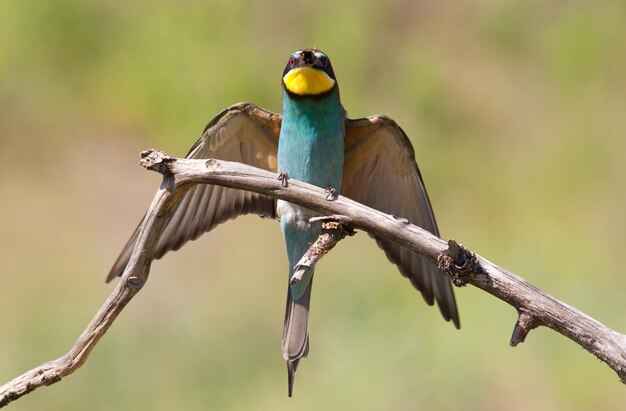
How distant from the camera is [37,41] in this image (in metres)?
7.17

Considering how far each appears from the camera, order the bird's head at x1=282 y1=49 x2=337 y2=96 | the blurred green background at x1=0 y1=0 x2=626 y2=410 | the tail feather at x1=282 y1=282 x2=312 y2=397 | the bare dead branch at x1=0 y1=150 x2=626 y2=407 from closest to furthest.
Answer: the bare dead branch at x1=0 y1=150 x2=626 y2=407
the tail feather at x1=282 y1=282 x2=312 y2=397
the bird's head at x1=282 y1=49 x2=337 y2=96
the blurred green background at x1=0 y1=0 x2=626 y2=410

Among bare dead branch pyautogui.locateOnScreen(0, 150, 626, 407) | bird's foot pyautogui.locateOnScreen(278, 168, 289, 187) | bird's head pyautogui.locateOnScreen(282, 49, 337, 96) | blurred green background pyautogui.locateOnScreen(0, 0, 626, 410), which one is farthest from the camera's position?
blurred green background pyautogui.locateOnScreen(0, 0, 626, 410)

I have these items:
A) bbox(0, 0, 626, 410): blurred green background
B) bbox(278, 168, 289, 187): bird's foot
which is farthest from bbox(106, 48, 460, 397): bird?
bbox(0, 0, 626, 410): blurred green background

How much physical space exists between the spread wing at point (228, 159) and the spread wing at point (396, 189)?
0.25m

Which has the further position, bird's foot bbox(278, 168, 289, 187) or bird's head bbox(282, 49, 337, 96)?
bird's head bbox(282, 49, 337, 96)

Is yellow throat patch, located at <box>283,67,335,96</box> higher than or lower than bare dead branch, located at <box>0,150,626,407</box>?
higher

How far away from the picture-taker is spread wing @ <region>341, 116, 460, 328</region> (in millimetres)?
3928

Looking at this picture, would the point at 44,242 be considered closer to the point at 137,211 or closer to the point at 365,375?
the point at 137,211

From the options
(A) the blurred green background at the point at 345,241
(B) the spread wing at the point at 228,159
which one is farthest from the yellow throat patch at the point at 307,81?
(A) the blurred green background at the point at 345,241

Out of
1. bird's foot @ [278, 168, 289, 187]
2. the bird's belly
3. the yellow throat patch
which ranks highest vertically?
the yellow throat patch

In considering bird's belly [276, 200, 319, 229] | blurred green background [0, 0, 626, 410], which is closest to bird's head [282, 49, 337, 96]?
bird's belly [276, 200, 319, 229]

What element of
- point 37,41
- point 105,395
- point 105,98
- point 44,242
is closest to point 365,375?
point 105,395

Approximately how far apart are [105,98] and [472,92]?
197 cm

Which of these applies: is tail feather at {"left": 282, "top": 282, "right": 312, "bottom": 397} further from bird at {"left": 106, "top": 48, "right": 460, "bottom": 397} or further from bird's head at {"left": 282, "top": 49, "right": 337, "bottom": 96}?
bird's head at {"left": 282, "top": 49, "right": 337, "bottom": 96}
